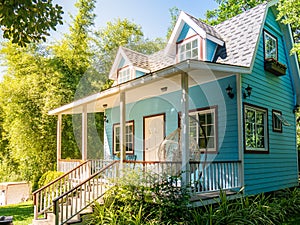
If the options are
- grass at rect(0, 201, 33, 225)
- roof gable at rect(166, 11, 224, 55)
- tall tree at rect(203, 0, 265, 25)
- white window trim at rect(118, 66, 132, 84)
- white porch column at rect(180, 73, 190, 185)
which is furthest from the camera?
tall tree at rect(203, 0, 265, 25)

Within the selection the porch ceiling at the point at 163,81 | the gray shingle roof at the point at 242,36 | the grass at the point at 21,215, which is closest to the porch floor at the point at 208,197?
the porch ceiling at the point at 163,81

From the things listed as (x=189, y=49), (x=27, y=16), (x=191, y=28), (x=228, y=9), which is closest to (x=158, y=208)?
(x=27, y=16)

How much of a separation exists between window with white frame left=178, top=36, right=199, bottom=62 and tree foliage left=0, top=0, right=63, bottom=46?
490 cm

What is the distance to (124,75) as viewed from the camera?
1127cm

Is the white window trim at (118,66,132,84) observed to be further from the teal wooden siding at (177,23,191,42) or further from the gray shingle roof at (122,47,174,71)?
the teal wooden siding at (177,23,191,42)

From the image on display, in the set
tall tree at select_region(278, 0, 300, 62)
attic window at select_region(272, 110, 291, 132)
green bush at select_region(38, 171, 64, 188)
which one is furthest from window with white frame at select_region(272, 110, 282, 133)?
green bush at select_region(38, 171, 64, 188)

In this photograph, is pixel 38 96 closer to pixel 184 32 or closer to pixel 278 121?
pixel 184 32

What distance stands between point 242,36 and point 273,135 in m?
2.98

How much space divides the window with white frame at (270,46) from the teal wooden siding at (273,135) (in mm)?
188

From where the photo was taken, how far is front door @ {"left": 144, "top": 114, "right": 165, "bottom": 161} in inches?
357

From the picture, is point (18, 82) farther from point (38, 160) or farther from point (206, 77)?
point (206, 77)

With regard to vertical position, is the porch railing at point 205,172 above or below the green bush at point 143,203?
above

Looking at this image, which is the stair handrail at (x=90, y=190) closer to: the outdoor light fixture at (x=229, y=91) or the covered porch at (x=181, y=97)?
the covered porch at (x=181, y=97)

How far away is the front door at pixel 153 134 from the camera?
908 centimetres
